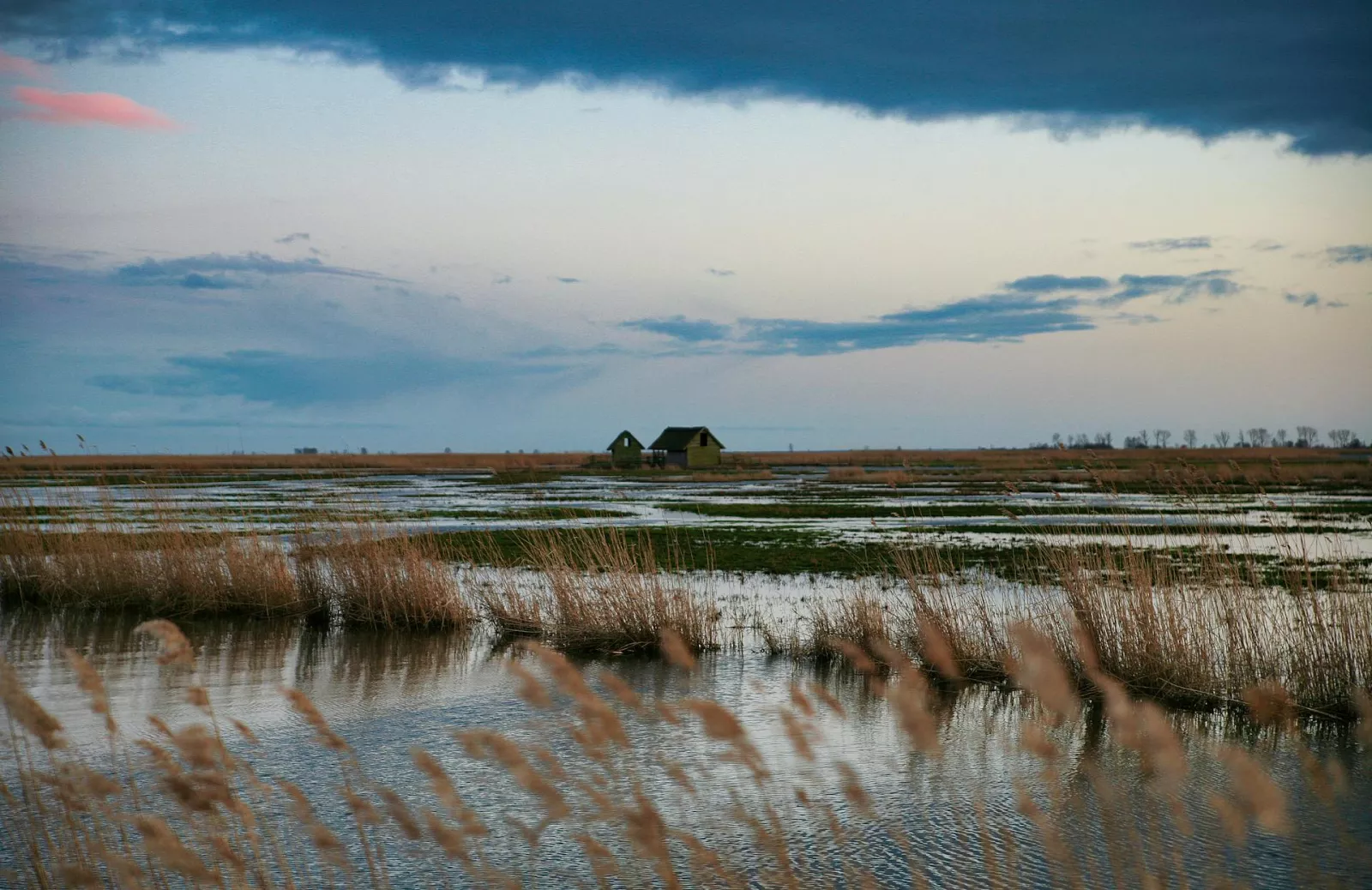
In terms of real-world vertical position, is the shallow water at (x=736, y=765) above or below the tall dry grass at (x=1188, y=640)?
below

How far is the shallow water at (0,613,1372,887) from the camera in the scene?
6.36m

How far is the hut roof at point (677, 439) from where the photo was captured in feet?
290

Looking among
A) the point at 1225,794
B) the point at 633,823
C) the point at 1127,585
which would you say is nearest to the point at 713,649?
the point at 1127,585

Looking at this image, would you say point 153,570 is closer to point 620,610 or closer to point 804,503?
point 620,610

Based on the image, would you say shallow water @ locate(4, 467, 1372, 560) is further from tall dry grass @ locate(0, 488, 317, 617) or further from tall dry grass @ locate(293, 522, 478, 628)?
tall dry grass @ locate(293, 522, 478, 628)

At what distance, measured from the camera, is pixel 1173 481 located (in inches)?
387

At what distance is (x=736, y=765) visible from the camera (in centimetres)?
831

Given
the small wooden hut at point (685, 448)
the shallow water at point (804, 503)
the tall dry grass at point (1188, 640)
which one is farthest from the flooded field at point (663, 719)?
the small wooden hut at point (685, 448)

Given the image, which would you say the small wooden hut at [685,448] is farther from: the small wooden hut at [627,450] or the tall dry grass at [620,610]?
the tall dry grass at [620,610]

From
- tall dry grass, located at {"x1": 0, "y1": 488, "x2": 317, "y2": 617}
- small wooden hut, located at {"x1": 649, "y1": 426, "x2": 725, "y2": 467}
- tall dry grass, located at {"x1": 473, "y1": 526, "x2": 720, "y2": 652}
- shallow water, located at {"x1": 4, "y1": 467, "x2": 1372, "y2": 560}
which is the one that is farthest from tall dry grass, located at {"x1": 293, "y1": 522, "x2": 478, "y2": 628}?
small wooden hut, located at {"x1": 649, "y1": 426, "x2": 725, "y2": 467}

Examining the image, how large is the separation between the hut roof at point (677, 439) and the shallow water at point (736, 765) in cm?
7484

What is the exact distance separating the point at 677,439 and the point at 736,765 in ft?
266

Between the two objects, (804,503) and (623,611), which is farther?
(804,503)

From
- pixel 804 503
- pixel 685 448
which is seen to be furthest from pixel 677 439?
pixel 804 503
